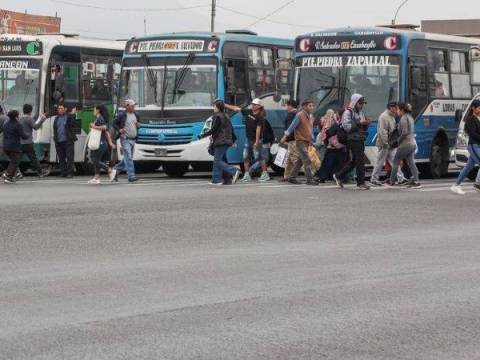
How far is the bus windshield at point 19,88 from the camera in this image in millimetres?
29567

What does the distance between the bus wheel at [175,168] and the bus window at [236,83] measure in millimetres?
2014

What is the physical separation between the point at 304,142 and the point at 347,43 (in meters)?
3.86

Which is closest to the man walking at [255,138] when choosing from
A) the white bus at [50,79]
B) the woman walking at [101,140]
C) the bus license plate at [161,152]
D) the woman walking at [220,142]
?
the woman walking at [220,142]

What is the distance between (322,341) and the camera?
8.22 metres

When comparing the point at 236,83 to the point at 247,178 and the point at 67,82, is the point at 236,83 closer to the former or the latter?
the point at 247,178

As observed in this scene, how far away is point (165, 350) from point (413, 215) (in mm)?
10734

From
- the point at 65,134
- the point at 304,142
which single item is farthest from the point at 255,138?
the point at 65,134

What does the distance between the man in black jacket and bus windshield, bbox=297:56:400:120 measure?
5000 mm

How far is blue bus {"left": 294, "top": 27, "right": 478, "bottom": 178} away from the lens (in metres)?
27.1

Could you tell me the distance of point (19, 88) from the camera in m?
29.7

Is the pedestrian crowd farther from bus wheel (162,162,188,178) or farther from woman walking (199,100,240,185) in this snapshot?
bus wheel (162,162,188,178)

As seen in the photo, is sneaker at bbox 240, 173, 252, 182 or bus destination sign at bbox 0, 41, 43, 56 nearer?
sneaker at bbox 240, 173, 252, 182

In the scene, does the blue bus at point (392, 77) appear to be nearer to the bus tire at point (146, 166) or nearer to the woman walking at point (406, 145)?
the woman walking at point (406, 145)

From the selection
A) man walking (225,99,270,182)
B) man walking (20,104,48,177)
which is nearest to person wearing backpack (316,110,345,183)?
man walking (225,99,270,182)
